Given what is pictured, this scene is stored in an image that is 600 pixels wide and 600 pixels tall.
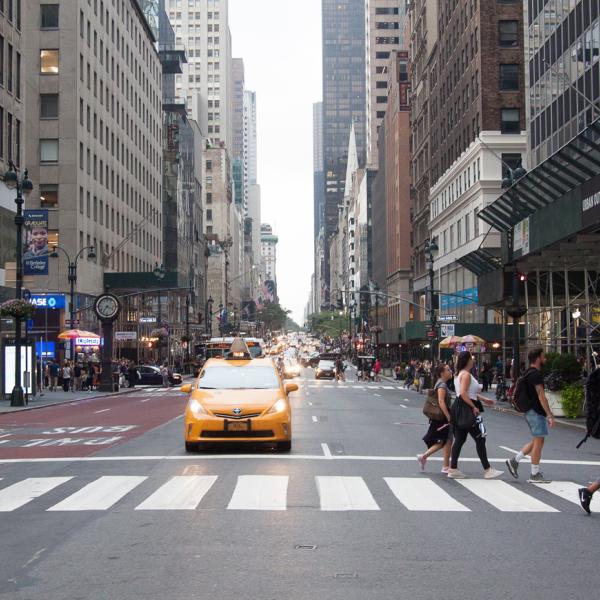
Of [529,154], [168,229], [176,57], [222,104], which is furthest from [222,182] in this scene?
[529,154]

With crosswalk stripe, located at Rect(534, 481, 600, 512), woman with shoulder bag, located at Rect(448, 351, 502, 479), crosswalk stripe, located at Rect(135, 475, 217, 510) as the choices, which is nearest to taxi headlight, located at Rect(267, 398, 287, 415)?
crosswalk stripe, located at Rect(135, 475, 217, 510)

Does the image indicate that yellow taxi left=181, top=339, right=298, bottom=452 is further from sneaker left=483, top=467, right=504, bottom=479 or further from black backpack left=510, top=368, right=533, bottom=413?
black backpack left=510, top=368, right=533, bottom=413

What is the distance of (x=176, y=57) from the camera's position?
117 metres

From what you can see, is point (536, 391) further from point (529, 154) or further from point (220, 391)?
point (529, 154)

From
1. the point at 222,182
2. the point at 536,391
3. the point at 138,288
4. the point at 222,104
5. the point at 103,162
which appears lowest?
the point at 536,391

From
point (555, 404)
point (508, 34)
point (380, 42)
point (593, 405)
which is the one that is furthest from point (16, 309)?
point (380, 42)

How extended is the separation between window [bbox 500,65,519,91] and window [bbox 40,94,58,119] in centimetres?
3103

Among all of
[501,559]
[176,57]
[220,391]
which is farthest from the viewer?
[176,57]

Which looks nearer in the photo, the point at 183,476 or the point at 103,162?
the point at 183,476

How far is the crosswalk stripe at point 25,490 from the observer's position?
10797 millimetres

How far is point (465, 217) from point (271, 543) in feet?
199

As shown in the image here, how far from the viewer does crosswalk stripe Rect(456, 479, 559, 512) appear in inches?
414

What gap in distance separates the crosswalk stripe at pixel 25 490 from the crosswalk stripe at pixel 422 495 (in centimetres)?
453

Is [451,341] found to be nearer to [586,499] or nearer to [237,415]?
[237,415]
